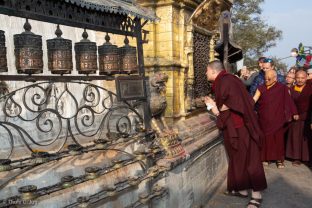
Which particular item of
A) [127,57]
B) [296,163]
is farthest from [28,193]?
[296,163]

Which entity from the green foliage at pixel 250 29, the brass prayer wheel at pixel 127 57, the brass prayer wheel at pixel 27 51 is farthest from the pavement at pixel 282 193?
the green foliage at pixel 250 29

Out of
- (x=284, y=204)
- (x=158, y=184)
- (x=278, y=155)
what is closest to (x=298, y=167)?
(x=278, y=155)

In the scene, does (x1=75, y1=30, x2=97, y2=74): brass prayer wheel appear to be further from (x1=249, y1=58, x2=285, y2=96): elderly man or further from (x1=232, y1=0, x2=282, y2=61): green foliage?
(x1=232, y1=0, x2=282, y2=61): green foliage

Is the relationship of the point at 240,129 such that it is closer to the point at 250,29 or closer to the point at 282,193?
the point at 282,193

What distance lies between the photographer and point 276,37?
22.6m

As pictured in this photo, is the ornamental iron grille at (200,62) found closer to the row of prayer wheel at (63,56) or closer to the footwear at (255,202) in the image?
the footwear at (255,202)

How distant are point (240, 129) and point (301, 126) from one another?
2.74m

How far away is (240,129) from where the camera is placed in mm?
4090

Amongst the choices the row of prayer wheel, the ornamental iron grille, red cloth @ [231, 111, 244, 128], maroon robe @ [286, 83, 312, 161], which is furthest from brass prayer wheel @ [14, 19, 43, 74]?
maroon robe @ [286, 83, 312, 161]

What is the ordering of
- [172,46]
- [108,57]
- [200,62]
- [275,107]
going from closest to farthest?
[108,57] < [172,46] < [200,62] < [275,107]

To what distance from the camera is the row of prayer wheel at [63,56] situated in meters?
2.54

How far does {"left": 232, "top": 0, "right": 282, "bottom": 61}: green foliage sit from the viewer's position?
→ 21969mm

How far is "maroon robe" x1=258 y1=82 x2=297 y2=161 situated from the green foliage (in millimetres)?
16797

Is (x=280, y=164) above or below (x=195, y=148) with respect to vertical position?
below
